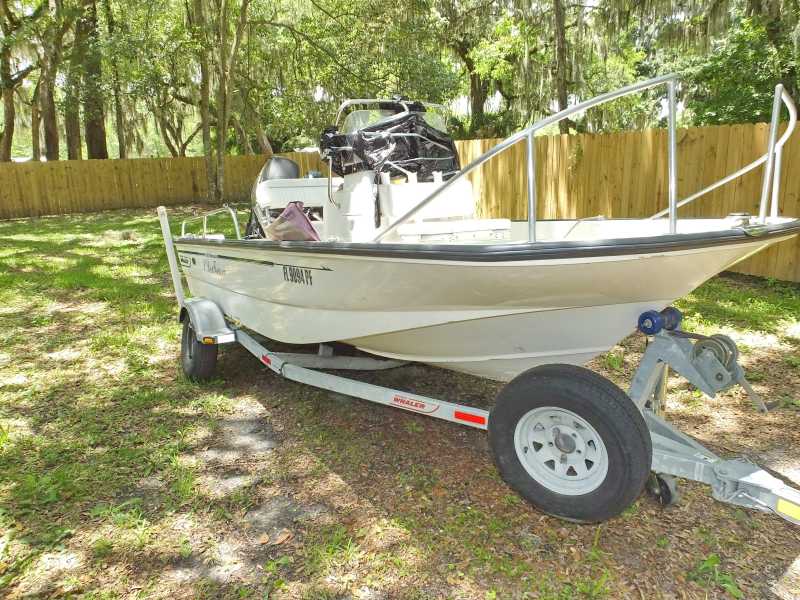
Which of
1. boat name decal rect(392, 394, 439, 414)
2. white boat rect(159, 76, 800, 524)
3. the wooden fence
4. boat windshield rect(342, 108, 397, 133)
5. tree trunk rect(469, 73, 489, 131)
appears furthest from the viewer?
tree trunk rect(469, 73, 489, 131)

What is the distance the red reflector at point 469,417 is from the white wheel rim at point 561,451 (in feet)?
0.86

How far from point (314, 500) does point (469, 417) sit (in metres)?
0.95

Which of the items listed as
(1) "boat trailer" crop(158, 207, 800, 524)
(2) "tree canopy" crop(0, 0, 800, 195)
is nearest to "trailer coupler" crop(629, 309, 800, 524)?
(1) "boat trailer" crop(158, 207, 800, 524)

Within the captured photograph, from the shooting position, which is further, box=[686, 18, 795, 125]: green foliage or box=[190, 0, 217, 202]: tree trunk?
box=[686, 18, 795, 125]: green foliage

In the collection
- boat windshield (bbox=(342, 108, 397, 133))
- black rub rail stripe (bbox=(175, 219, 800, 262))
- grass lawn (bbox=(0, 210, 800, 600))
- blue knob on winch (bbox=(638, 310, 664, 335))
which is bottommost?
grass lawn (bbox=(0, 210, 800, 600))

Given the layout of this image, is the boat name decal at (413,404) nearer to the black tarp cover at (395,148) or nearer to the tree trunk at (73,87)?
the black tarp cover at (395,148)

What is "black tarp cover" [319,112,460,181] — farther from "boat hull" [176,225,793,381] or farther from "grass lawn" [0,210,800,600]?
"grass lawn" [0,210,800,600]

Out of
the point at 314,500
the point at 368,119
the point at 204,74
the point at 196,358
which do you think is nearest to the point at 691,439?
the point at 314,500

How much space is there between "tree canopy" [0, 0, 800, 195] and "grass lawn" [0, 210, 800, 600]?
10.3 metres

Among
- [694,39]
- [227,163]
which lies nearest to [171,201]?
[227,163]

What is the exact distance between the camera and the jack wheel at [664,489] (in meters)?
2.88

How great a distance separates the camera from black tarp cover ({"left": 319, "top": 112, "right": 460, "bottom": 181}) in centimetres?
388

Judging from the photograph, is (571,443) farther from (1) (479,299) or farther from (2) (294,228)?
(2) (294,228)

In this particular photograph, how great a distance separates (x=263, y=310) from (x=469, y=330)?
5.90ft
